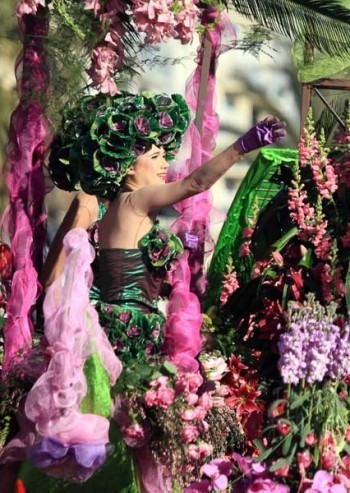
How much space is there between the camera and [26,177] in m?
4.14

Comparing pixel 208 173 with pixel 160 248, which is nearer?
pixel 208 173

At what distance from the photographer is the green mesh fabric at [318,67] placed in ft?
22.4

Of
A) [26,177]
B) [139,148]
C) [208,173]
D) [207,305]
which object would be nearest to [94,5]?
[139,148]

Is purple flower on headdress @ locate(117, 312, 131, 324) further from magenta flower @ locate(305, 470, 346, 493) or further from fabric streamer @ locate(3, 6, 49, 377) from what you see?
magenta flower @ locate(305, 470, 346, 493)

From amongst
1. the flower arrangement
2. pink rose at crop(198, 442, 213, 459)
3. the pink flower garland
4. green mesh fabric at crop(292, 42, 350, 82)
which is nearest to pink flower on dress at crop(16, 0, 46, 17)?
the pink flower garland

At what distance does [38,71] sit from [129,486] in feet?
5.03

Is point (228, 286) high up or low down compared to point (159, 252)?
down

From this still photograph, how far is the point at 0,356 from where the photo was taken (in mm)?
4246

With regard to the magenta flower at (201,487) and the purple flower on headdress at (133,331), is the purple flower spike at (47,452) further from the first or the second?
the purple flower on headdress at (133,331)

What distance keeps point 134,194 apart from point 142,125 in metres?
0.26

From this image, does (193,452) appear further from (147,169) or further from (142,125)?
(142,125)

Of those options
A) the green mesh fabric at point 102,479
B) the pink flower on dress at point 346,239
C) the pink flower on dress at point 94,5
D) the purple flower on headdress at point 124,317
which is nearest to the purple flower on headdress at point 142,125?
the pink flower on dress at point 94,5

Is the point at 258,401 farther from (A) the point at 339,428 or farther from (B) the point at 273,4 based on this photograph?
(B) the point at 273,4

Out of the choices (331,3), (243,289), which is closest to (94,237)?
(243,289)
